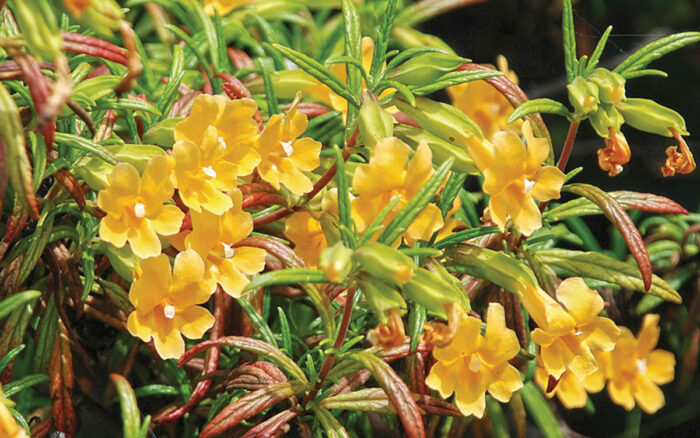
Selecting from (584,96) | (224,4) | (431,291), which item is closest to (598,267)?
(584,96)

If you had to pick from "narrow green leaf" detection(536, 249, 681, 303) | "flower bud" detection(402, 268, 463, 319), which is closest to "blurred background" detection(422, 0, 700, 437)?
"narrow green leaf" detection(536, 249, 681, 303)

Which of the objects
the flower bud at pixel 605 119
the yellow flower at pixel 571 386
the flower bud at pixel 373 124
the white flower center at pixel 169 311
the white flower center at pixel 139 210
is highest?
the flower bud at pixel 373 124

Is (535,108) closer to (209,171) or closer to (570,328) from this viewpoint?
(570,328)

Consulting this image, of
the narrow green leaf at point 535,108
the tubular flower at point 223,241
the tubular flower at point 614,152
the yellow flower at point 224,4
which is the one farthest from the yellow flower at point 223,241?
the yellow flower at point 224,4

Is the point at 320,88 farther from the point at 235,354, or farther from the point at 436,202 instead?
the point at 235,354

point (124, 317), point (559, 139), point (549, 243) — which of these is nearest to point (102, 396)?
point (124, 317)

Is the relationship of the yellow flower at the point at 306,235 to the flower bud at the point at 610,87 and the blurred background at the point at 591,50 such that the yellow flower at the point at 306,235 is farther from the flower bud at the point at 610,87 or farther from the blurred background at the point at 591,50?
the blurred background at the point at 591,50
